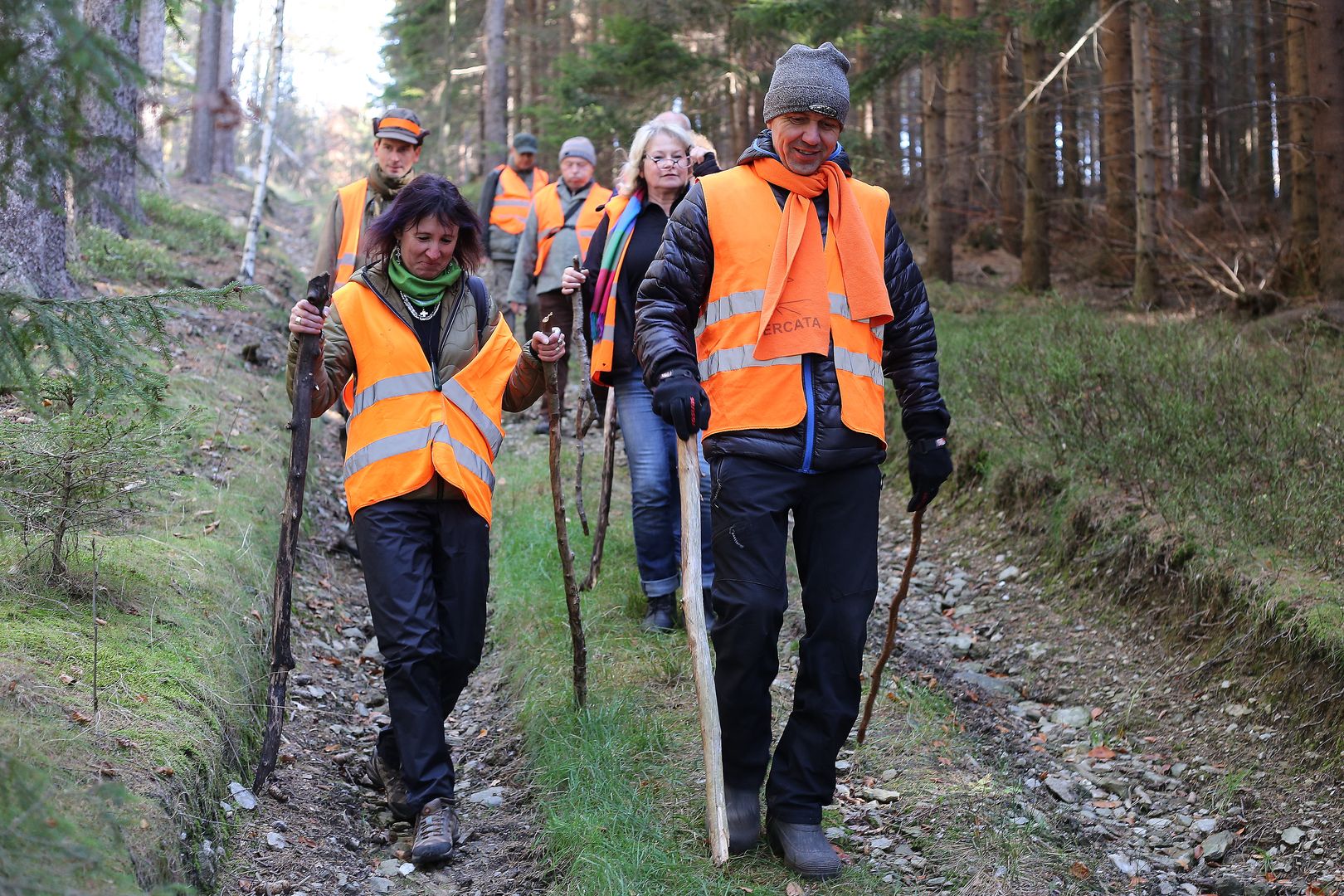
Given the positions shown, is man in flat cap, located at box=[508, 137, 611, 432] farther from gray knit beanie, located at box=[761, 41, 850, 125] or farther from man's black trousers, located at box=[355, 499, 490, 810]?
gray knit beanie, located at box=[761, 41, 850, 125]

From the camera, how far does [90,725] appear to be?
12.9 feet

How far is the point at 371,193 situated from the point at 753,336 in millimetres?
3763

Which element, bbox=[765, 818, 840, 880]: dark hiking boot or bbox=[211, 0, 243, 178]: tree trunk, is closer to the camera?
bbox=[765, 818, 840, 880]: dark hiking boot

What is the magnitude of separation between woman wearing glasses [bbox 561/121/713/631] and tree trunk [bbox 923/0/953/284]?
9.54 meters

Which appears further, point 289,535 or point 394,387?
point 289,535

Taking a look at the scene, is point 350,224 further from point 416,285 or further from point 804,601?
point 804,601

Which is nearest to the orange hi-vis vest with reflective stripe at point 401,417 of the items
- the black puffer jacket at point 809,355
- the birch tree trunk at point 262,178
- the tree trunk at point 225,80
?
the black puffer jacket at point 809,355

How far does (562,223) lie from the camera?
32.4ft

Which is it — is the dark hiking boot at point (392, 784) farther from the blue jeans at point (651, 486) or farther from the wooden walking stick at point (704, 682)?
the blue jeans at point (651, 486)

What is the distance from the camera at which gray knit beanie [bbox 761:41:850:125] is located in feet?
13.2

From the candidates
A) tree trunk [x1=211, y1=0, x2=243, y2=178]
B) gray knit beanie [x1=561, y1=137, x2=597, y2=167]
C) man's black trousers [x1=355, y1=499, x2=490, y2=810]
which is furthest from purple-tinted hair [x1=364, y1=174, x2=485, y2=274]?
tree trunk [x1=211, y1=0, x2=243, y2=178]

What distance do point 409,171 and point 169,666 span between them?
347 cm

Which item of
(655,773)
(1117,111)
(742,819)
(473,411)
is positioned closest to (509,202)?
(473,411)

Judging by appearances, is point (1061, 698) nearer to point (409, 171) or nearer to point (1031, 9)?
point (409, 171)
